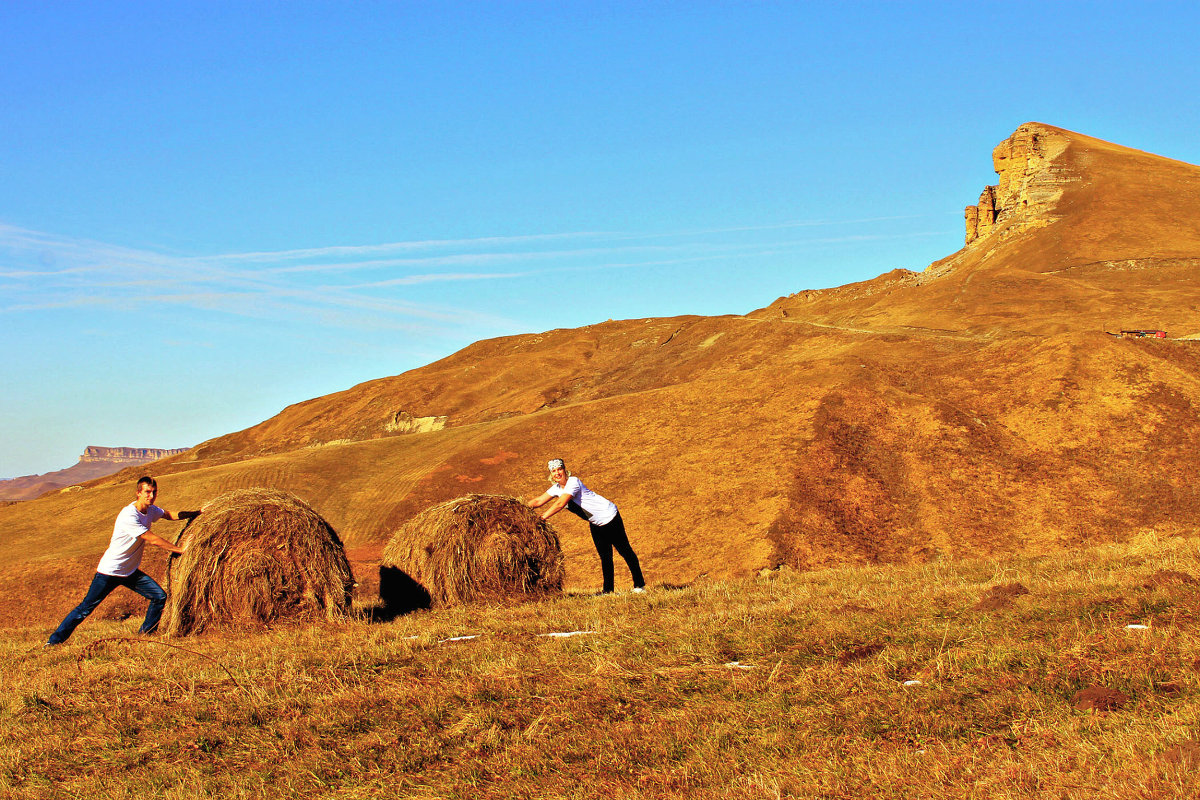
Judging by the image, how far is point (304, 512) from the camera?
11.4 metres

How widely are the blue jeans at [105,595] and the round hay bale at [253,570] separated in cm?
26

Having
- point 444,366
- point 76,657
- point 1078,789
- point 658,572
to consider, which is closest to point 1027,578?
point 1078,789

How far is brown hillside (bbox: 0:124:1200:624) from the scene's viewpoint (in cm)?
2323

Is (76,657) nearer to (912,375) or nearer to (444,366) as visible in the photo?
(912,375)

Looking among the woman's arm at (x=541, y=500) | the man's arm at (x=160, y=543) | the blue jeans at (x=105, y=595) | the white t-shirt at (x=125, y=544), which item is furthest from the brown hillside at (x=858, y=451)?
the white t-shirt at (x=125, y=544)

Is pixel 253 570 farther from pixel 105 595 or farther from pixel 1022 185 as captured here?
pixel 1022 185

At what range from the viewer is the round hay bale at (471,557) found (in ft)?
40.3

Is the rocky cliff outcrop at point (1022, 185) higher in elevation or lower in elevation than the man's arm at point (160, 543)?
higher

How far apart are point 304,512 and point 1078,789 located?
30.3ft

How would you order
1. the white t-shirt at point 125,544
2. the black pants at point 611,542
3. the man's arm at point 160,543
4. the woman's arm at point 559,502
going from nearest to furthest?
the man's arm at point 160,543 < the white t-shirt at point 125,544 < the woman's arm at point 559,502 < the black pants at point 611,542

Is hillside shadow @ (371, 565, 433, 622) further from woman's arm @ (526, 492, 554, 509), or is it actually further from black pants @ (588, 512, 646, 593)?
black pants @ (588, 512, 646, 593)

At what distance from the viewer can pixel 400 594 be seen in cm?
1263

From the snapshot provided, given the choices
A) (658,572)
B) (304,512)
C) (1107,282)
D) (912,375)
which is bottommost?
(658,572)

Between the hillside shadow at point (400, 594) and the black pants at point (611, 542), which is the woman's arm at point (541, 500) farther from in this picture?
the hillside shadow at point (400, 594)
